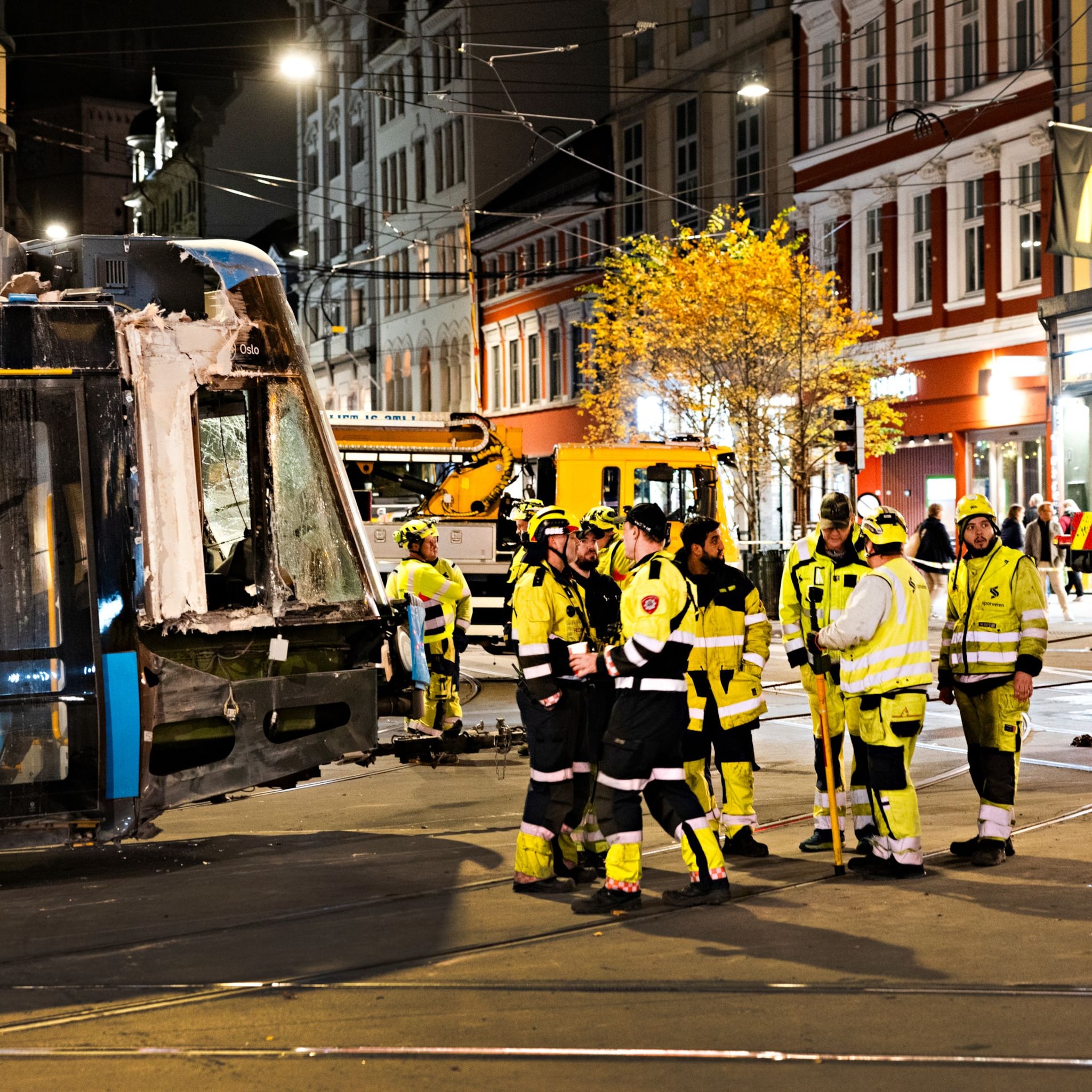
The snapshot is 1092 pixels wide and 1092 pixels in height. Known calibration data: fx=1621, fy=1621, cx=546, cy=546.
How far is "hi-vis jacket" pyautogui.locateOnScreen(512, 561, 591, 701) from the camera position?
768 cm

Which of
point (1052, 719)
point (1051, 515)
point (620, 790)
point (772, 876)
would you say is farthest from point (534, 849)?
point (1051, 515)

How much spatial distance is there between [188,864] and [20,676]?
1611 millimetres

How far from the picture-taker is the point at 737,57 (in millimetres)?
39969

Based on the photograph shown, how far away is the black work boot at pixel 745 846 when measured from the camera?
8625 millimetres

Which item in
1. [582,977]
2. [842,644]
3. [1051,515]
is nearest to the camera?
[582,977]

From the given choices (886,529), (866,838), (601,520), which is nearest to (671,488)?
(601,520)

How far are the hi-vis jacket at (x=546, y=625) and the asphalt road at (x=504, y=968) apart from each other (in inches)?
42.0

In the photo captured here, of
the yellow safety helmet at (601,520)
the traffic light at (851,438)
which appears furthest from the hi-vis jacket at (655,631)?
the traffic light at (851,438)

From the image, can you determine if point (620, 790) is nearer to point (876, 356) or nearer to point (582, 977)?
point (582, 977)

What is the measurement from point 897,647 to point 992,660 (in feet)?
2.61

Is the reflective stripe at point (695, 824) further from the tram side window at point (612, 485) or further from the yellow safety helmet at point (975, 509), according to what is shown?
the tram side window at point (612, 485)

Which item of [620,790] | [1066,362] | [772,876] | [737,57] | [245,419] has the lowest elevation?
[772,876]

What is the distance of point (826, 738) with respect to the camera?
329 inches

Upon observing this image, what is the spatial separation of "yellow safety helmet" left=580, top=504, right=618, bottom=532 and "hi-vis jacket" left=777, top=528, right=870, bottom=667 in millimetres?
984
